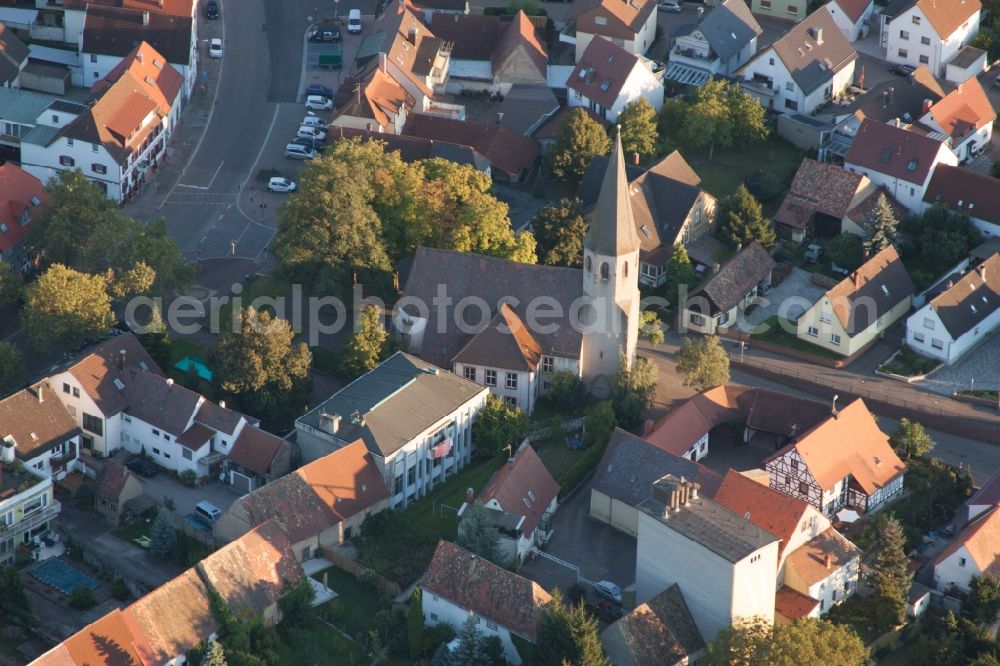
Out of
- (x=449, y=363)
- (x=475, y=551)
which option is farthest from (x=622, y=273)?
(x=475, y=551)

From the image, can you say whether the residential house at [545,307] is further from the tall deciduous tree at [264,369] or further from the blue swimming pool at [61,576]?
the blue swimming pool at [61,576]

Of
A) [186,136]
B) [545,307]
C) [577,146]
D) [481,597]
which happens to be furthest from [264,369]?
[186,136]

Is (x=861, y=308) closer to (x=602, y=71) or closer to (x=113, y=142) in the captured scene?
(x=602, y=71)

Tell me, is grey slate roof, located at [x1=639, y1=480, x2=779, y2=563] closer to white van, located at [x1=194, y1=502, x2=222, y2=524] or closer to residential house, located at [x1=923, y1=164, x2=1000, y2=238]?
white van, located at [x1=194, y1=502, x2=222, y2=524]

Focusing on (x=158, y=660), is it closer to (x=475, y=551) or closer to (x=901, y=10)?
(x=475, y=551)

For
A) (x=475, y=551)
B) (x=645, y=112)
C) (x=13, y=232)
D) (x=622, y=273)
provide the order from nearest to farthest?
(x=475, y=551)
(x=622, y=273)
(x=13, y=232)
(x=645, y=112)

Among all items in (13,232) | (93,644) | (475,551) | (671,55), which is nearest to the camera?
(93,644)

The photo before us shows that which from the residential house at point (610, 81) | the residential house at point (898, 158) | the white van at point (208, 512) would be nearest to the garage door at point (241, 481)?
the white van at point (208, 512)
